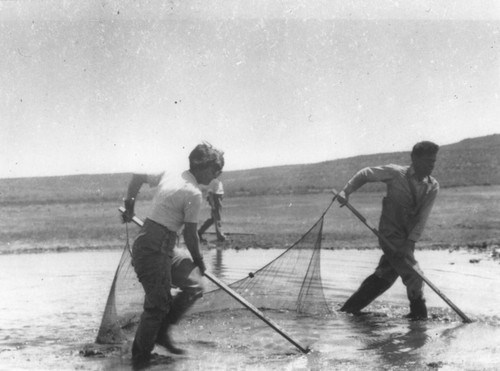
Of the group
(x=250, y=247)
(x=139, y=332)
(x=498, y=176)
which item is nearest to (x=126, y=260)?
(x=139, y=332)

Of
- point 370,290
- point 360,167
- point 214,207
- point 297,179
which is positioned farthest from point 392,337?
point 360,167

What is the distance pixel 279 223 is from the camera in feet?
59.0

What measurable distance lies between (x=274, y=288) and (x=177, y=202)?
2466 millimetres

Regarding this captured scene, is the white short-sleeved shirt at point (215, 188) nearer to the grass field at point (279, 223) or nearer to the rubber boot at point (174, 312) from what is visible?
the grass field at point (279, 223)

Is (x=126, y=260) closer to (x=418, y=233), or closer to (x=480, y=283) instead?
(x=418, y=233)

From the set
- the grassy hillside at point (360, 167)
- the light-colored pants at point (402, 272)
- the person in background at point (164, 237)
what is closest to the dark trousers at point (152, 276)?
the person in background at point (164, 237)

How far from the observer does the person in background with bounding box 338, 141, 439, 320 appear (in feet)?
23.2

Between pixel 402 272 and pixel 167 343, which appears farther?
pixel 402 272

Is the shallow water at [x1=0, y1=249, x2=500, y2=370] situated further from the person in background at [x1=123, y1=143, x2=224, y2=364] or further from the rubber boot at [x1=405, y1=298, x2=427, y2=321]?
the person in background at [x1=123, y1=143, x2=224, y2=364]

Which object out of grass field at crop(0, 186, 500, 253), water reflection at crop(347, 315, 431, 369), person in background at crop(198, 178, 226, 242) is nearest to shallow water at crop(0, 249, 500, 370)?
water reflection at crop(347, 315, 431, 369)

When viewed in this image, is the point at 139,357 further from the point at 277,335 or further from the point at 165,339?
the point at 277,335

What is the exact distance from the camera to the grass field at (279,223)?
14.2 meters

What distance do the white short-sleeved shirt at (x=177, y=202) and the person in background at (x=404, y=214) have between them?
226 centimetres

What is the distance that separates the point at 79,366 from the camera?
17.1ft
